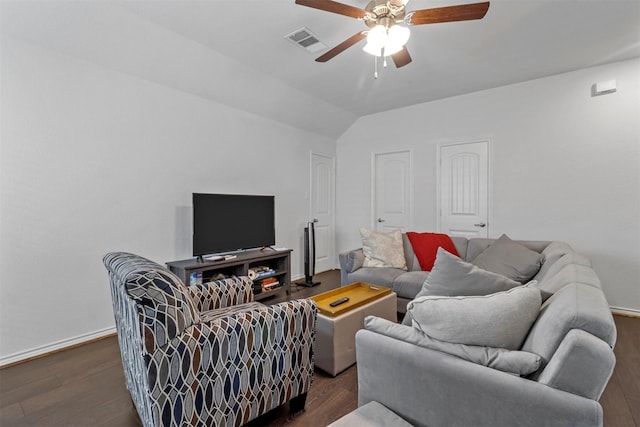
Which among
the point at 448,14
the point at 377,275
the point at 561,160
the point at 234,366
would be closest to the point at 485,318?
the point at 234,366

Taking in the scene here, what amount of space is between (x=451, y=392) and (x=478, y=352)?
18 cm

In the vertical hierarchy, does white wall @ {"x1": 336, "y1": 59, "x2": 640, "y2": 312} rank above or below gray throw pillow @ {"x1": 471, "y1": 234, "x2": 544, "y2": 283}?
above

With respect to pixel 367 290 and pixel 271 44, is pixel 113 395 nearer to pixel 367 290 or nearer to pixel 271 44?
pixel 367 290

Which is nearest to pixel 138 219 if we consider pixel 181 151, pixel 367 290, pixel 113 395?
pixel 181 151

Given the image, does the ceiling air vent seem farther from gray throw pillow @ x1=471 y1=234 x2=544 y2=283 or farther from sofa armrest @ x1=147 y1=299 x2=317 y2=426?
gray throw pillow @ x1=471 y1=234 x2=544 y2=283

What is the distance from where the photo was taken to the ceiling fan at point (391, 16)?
1.90 meters

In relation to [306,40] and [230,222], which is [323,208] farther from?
[306,40]

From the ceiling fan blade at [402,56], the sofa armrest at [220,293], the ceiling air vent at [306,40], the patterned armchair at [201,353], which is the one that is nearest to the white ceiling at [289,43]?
the ceiling air vent at [306,40]

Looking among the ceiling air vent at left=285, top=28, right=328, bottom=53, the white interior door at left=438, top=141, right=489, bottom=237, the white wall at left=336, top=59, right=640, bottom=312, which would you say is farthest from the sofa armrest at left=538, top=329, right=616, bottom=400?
the white interior door at left=438, top=141, right=489, bottom=237

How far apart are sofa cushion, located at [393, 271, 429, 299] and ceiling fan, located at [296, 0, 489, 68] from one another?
2.08m

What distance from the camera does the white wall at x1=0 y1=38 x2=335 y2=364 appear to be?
7.77 feet

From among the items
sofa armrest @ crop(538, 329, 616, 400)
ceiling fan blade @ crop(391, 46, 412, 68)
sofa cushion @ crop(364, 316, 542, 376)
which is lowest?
sofa cushion @ crop(364, 316, 542, 376)

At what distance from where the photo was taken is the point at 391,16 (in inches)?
80.9

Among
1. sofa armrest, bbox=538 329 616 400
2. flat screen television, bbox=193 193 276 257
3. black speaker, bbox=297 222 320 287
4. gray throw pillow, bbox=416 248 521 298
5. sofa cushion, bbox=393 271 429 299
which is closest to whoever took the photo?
sofa armrest, bbox=538 329 616 400
